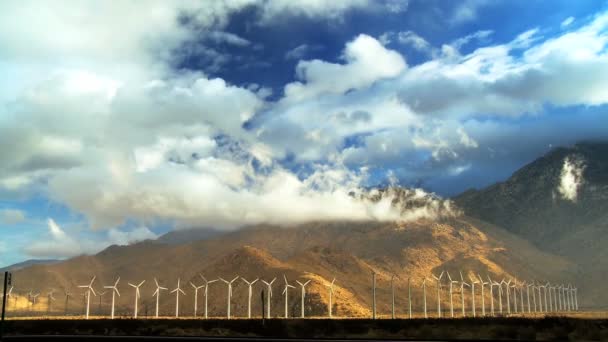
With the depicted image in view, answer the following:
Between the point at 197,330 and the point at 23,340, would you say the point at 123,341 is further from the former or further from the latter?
the point at 197,330

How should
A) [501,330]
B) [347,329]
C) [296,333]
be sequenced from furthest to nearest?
[347,329], [296,333], [501,330]

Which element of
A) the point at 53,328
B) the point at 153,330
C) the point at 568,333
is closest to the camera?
the point at 568,333

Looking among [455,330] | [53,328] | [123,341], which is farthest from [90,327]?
[455,330]

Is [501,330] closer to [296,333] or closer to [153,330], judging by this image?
[296,333]

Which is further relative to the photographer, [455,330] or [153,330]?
[153,330]

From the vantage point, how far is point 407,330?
212ft

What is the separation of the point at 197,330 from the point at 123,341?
110 ft

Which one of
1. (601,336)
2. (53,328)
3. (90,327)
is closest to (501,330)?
(601,336)

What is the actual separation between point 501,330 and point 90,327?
5623 cm

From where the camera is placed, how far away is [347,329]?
71812mm

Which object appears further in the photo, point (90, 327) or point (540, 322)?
point (90, 327)

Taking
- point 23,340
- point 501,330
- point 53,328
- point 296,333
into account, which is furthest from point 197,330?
point 501,330

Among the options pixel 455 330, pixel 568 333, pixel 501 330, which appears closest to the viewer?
pixel 568 333

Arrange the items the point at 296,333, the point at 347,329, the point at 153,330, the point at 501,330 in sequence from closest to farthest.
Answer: the point at 501,330, the point at 296,333, the point at 347,329, the point at 153,330
